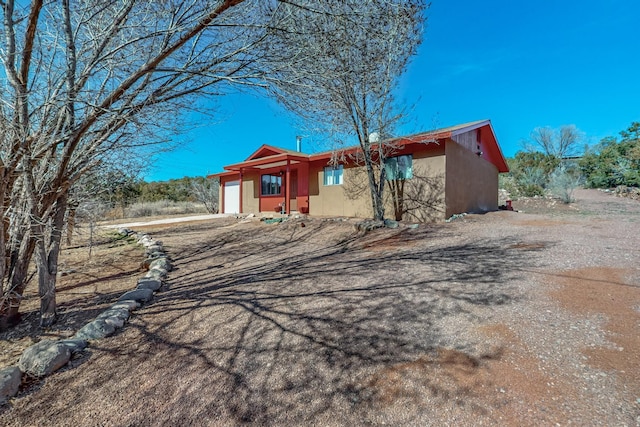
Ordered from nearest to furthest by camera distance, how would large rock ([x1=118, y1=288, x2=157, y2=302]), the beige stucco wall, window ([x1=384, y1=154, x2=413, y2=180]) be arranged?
1. large rock ([x1=118, y1=288, x2=157, y2=302])
2. window ([x1=384, y1=154, x2=413, y2=180])
3. the beige stucco wall

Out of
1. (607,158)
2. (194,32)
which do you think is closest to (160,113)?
(194,32)

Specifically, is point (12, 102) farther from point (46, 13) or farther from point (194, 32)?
point (194, 32)

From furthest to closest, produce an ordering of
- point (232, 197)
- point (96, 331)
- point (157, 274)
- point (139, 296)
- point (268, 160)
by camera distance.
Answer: point (232, 197) → point (268, 160) → point (157, 274) → point (139, 296) → point (96, 331)

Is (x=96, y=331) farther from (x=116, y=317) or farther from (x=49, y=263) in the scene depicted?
(x=49, y=263)

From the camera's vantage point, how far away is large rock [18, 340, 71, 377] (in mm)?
2389

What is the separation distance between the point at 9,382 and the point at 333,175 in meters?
10.4

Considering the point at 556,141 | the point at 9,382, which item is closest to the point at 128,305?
the point at 9,382

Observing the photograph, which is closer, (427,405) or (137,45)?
(427,405)

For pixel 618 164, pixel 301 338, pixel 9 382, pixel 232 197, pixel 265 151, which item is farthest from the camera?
pixel 618 164

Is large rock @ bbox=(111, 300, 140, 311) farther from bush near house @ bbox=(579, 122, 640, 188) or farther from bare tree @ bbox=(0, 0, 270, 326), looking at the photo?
bush near house @ bbox=(579, 122, 640, 188)

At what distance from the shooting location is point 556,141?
33688mm

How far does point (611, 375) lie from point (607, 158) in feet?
87.7

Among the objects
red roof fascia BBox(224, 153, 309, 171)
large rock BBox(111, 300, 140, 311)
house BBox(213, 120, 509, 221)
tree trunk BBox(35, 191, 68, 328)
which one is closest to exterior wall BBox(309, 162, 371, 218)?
house BBox(213, 120, 509, 221)

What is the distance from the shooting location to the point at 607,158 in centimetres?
2105
